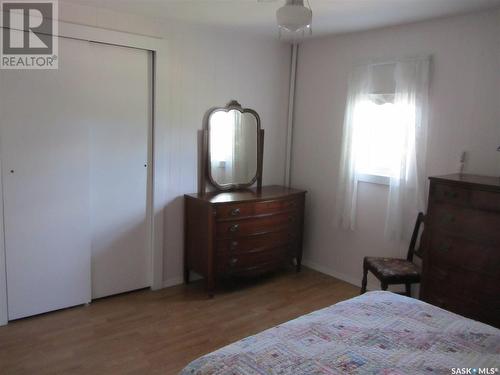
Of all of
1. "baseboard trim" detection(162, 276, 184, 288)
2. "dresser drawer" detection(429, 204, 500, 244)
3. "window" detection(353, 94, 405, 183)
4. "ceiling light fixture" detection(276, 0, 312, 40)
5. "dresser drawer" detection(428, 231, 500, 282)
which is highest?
"ceiling light fixture" detection(276, 0, 312, 40)

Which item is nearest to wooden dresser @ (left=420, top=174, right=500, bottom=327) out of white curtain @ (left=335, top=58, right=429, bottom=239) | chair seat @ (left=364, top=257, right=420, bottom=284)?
chair seat @ (left=364, top=257, right=420, bottom=284)

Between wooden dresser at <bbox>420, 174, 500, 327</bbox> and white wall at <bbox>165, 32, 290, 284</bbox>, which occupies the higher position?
white wall at <bbox>165, 32, 290, 284</bbox>

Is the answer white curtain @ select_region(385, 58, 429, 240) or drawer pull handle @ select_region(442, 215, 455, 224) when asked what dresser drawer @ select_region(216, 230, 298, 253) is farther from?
drawer pull handle @ select_region(442, 215, 455, 224)

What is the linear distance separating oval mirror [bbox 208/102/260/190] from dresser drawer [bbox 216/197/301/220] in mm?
428

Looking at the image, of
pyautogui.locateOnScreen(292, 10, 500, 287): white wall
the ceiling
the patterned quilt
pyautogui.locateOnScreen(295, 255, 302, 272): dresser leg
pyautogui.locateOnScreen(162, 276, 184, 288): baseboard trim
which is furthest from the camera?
pyautogui.locateOnScreen(295, 255, 302, 272): dresser leg

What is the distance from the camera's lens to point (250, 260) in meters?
3.71

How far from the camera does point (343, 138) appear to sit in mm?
3832

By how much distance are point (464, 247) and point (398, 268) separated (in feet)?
2.16

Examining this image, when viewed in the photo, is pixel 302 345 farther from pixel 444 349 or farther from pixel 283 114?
pixel 283 114

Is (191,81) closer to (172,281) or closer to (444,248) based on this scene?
(172,281)

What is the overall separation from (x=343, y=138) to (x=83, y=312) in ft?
8.73

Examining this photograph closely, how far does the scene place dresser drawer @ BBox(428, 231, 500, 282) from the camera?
8.24ft

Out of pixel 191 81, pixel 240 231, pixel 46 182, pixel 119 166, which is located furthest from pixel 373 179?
pixel 46 182

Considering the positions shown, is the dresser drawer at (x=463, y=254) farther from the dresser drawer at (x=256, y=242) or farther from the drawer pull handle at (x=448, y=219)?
the dresser drawer at (x=256, y=242)
